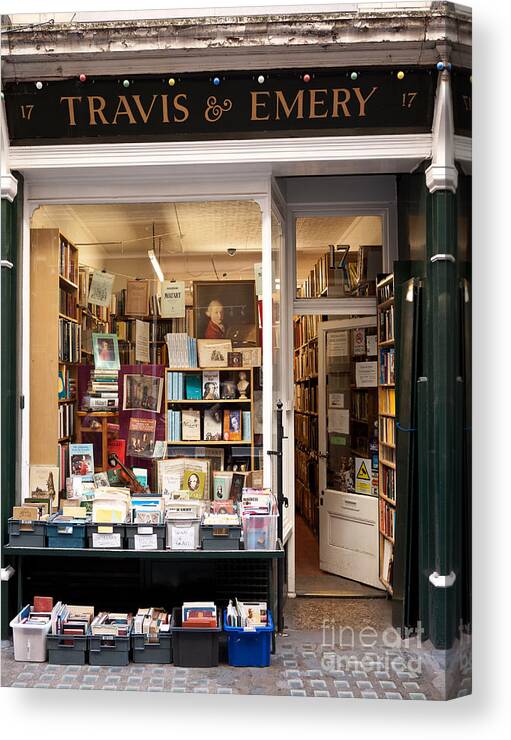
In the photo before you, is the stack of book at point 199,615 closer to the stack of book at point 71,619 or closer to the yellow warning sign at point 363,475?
the stack of book at point 71,619

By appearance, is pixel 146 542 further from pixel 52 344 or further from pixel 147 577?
pixel 52 344

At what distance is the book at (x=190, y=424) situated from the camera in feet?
16.4

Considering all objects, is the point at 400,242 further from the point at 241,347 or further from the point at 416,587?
the point at 416,587

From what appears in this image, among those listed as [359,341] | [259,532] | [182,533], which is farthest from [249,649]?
[359,341]

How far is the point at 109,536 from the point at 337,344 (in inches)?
109

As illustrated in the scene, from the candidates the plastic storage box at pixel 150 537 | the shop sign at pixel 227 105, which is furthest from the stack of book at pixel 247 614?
the shop sign at pixel 227 105

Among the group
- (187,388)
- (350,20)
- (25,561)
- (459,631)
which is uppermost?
(350,20)

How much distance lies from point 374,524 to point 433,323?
2.17 meters

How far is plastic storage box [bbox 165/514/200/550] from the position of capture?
4.57 meters

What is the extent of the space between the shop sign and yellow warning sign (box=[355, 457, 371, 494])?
2851mm

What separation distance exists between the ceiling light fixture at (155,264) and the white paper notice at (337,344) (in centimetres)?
195

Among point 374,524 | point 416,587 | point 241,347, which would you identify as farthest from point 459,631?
point 241,347

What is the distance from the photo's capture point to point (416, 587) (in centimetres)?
478

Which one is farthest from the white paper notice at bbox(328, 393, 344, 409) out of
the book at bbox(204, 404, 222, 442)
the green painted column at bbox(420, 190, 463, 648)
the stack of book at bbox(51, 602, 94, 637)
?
the stack of book at bbox(51, 602, 94, 637)
